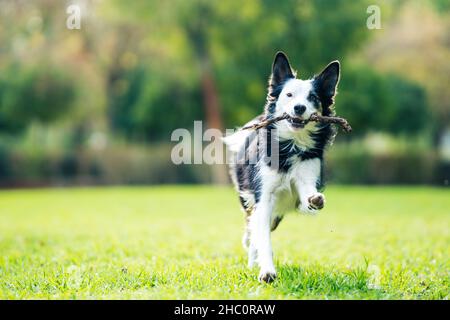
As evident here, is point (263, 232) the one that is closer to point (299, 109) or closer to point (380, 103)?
point (299, 109)

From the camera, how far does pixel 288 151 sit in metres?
4.63

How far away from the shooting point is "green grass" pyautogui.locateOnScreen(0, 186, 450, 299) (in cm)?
418

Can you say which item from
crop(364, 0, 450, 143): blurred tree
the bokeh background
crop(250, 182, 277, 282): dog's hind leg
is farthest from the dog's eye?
crop(364, 0, 450, 143): blurred tree

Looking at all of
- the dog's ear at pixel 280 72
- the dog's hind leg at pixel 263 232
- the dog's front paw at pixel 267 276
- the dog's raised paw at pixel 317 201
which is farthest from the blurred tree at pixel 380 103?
the dog's front paw at pixel 267 276

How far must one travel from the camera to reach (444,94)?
76.8ft

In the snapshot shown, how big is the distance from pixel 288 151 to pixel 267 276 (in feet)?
3.45

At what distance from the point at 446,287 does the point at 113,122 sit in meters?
20.1

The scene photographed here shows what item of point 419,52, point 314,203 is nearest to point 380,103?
point 419,52

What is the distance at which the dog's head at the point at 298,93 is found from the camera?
450 cm

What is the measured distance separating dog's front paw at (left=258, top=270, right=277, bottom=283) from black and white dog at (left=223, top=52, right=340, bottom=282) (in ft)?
0.33

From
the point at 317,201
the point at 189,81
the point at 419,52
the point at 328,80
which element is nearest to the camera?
the point at 317,201

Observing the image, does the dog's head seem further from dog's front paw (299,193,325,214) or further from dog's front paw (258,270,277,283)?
dog's front paw (258,270,277,283)

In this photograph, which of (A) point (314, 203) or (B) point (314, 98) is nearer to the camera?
(A) point (314, 203)
